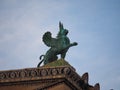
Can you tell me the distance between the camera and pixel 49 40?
24.2 m

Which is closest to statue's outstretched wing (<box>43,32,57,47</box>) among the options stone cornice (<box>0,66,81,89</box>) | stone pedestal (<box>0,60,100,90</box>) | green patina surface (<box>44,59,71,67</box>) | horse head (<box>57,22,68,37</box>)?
horse head (<box>57,22,68,37</box>)

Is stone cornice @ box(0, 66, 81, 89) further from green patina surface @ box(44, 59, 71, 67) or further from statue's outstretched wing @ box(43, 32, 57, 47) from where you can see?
statue's outstretched wing @ box(43, 32, 57, 47)

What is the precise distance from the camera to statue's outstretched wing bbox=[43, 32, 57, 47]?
24.1 m

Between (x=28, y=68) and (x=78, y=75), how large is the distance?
9.02 feet

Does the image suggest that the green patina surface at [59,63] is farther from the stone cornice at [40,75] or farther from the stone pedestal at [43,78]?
the stone cornice at [40,75]

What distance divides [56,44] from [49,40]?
21.3 inches

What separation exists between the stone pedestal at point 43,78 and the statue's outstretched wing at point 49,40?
191 cm

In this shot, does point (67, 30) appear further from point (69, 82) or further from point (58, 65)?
point (69, 82)

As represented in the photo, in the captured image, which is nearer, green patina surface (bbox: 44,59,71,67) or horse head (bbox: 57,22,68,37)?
green patina surface (bbox: 44,59,71,67)

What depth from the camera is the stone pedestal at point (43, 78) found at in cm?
2092

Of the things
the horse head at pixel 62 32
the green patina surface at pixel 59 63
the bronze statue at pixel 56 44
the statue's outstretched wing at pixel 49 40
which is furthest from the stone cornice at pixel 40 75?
the horse head at pixel 62 32

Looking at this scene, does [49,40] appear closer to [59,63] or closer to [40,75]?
[59,63]

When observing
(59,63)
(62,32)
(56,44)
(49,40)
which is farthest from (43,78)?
(62,32)

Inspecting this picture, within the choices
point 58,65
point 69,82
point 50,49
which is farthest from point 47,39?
point 69,82
